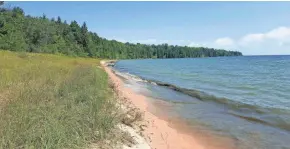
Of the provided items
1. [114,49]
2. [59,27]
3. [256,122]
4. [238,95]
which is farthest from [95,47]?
[256,122]

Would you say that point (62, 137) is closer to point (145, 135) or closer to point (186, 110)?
point (145, 135)

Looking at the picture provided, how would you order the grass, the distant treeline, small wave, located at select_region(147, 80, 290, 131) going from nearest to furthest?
1. the grass
2. small wave, located at select_region(147, 80, 290, 131)
3. the distant treeline

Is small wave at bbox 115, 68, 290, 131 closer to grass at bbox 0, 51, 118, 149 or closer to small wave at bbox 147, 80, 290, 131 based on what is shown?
small wave at bbox 147, 80, 290, 131

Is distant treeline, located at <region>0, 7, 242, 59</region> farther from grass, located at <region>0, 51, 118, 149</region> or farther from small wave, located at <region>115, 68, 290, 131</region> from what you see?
grass, located at <region>0, 51, 118, 149</region>

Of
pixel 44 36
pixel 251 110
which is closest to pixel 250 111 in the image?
pixel 251 110

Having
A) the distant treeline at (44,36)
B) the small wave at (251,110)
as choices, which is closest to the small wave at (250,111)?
the small wave at (251,110)

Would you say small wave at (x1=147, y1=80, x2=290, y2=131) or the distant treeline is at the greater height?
the distant treeline

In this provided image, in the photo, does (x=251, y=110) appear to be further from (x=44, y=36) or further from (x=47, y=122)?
(x=44, y=36)

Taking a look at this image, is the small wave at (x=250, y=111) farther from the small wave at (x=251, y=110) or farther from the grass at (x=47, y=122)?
the grass at (x=47, y=122)

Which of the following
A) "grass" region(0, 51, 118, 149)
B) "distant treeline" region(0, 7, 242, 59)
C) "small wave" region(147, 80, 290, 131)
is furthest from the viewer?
"distant treeline" region(0, 7, 242, 59)

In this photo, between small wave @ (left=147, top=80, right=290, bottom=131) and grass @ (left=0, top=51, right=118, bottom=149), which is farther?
small wave @ (left=147, top=80, right=290, bottom=131)

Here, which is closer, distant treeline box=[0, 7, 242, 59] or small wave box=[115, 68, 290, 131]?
small wave box=[115, 68, 290, 131]

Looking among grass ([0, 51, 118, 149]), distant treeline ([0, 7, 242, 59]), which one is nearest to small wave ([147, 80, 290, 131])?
grass ([0, 51, 118, 149])

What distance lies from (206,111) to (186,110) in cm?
107
